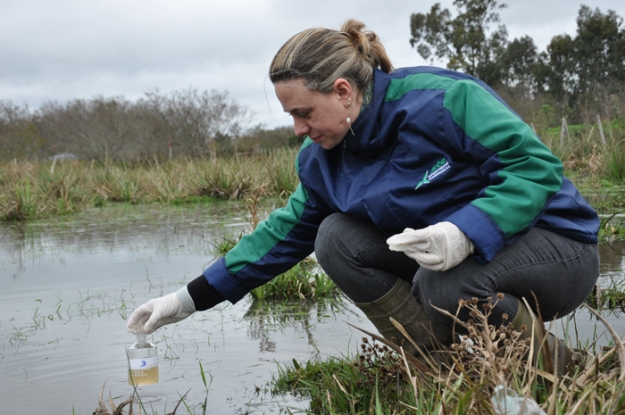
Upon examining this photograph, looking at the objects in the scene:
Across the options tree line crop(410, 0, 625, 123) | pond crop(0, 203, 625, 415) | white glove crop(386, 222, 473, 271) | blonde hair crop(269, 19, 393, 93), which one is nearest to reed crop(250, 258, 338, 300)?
pond crop(0, 203, 625, 415)

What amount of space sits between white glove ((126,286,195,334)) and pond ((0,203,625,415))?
9.2 inches

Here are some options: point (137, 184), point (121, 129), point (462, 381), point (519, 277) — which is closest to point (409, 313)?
point (519, 277)

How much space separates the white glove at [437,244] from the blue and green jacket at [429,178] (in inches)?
1.6

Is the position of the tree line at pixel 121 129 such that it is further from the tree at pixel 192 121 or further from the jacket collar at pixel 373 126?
the jacket collar at pixel 373 126

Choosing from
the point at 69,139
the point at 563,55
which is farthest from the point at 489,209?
the point at 563,55

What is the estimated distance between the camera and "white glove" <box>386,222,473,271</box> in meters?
2.14

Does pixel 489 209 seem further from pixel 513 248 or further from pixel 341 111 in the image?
pixel 341 111

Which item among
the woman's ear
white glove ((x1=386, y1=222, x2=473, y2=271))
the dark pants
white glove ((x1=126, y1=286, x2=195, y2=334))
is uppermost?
the woman's ear

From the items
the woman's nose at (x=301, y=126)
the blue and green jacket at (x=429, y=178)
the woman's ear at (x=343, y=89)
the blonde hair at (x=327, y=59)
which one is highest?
the blonde hair at (x=327, y=59)

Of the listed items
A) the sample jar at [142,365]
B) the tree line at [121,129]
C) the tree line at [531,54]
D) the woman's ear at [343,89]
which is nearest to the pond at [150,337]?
the sample jar at [142,365]

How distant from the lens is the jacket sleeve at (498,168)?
2.15 m

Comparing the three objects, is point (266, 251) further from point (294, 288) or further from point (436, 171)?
point (294, 288)

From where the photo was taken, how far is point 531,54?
4219 centimetres

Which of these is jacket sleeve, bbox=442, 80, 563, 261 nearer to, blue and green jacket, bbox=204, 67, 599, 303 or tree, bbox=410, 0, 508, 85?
blue and green jacket, bbox=204, 67, 599, 303
